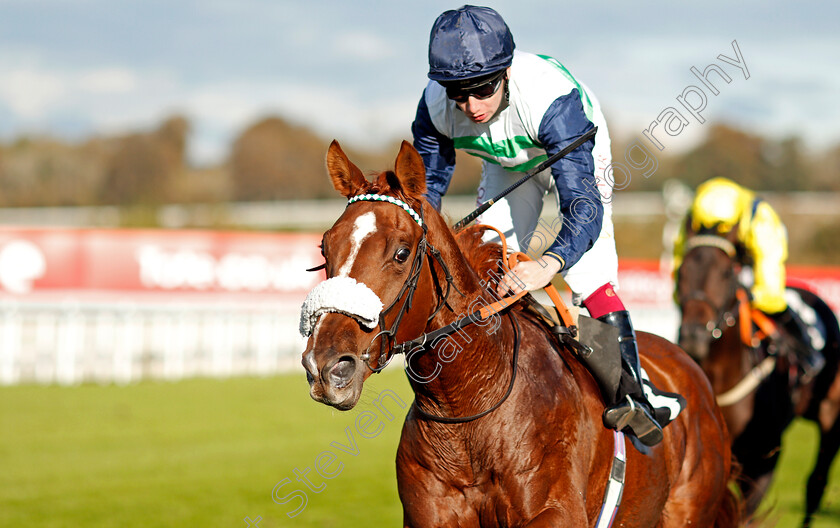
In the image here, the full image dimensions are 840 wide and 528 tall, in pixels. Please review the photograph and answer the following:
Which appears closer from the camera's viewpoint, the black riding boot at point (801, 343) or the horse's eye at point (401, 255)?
the horse's eye at point (401, 255)

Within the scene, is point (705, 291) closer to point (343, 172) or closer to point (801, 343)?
point (801, 343)

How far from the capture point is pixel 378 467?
8.45 metres

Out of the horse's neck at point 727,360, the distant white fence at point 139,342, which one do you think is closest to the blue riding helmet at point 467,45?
the horse's neck at point 727,360

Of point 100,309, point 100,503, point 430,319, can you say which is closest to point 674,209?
point 100,309

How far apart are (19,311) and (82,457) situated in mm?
5135

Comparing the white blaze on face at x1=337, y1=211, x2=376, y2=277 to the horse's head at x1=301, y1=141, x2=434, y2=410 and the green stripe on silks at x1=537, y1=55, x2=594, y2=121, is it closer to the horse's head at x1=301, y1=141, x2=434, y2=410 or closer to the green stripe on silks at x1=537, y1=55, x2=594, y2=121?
the horse's head at x1=301, y1=141, x2=434, y2=410

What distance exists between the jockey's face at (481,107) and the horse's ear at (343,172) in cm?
59

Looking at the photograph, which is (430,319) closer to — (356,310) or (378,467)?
(356,310)

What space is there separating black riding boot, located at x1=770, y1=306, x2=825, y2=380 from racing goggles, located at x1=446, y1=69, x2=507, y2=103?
5.09m

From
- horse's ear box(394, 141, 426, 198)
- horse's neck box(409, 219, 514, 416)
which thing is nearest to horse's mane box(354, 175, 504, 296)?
horse's neck box(409, 219, 514, 416)

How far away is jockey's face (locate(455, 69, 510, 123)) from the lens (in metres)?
3.22

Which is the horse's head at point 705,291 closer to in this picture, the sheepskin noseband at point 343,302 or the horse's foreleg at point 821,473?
the horse's foreleg at point 821,473

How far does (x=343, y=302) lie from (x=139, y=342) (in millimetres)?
11649

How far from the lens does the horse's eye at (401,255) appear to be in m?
2.66
